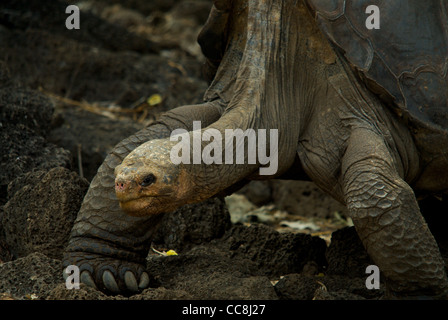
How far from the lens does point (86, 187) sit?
3643mm

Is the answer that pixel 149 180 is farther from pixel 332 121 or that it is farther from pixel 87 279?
pixel 332 121

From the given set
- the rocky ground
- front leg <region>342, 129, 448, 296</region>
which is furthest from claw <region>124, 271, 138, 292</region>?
front leg <region>342, 129, 448, 296</region>

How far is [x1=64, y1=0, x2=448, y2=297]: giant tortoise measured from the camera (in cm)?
312

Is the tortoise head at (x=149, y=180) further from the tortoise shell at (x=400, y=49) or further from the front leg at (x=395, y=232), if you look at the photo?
the tortoise shell at (x=400, y=49)

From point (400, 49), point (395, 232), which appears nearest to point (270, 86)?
point (400, 49)

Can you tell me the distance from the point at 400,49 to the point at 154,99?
3626mm

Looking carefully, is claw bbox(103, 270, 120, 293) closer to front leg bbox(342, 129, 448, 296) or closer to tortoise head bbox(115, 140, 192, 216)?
tortoise head bbox(115, 140, 192, 216)

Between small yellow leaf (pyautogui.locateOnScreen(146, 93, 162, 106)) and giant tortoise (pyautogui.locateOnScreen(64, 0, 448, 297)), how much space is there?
2944 mm

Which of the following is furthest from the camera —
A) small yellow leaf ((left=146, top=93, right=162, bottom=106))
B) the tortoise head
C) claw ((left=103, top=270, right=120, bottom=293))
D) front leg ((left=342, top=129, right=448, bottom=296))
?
small yellow leaf ((left=146, top=93, right=162, bottom=106))

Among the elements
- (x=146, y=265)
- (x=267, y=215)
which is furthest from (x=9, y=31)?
(x=146, y=265)

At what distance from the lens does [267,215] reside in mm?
6020

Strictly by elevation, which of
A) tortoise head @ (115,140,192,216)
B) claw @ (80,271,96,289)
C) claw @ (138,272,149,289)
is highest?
tortoise head @ (115,140,192,216)

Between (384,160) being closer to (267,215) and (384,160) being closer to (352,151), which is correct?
(352,151)
